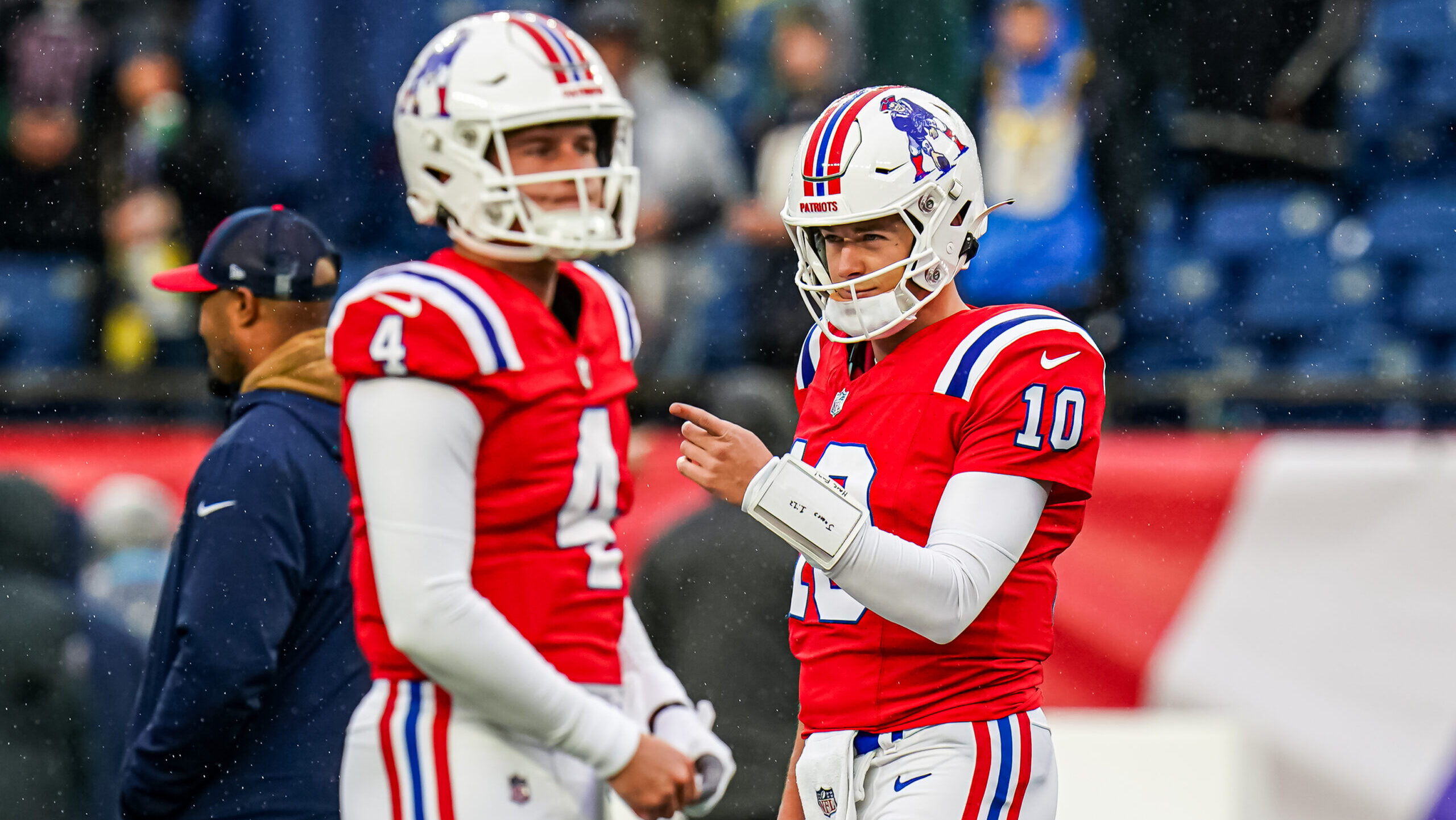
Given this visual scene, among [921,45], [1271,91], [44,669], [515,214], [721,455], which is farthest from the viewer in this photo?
[1271,91]

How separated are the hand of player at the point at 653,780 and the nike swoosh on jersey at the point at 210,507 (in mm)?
Answer: 934

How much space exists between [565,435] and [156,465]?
403 cm

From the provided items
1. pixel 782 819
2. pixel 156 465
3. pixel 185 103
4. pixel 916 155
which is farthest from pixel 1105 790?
pixel 185 103

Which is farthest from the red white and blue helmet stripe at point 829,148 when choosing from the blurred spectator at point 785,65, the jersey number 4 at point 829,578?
the blurred spectator at point 785,65

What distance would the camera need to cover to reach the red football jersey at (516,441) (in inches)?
107

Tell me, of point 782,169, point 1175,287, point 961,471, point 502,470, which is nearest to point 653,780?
point 502,470

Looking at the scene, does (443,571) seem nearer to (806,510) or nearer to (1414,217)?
(806,510)

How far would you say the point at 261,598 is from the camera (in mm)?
3217

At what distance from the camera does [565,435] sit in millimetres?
2848

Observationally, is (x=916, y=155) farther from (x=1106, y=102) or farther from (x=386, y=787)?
(x=1106, y=102)

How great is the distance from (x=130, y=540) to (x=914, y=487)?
13.4ft

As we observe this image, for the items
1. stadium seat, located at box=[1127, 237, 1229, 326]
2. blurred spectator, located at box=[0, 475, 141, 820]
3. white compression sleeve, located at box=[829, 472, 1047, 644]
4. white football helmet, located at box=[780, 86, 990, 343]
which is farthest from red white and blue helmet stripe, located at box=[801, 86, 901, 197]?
stadium seat, located at box=[1127, 237, 1229, 326]

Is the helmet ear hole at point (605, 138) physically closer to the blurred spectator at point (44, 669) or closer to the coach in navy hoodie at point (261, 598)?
the coach in navy hoodie at point (261, 598)

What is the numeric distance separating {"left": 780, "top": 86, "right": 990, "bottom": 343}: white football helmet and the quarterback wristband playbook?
0.32 m
